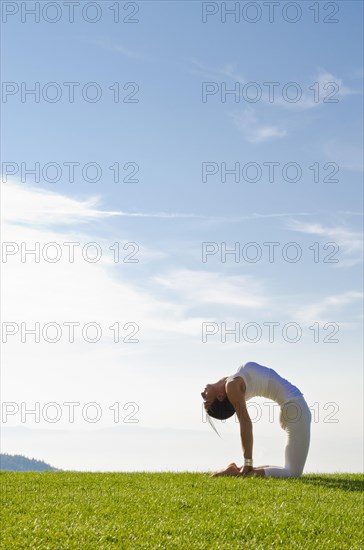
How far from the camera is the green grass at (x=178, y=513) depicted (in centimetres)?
871

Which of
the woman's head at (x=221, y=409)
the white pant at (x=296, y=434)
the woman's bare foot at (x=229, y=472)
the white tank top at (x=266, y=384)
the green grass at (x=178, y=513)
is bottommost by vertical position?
the green grass at (x=178, y=513)

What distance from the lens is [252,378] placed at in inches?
547

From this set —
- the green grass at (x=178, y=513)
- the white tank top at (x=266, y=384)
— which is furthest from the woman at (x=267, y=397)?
the green grass at (x=178, y=513)

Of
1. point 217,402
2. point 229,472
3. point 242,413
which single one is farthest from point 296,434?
point 217,402

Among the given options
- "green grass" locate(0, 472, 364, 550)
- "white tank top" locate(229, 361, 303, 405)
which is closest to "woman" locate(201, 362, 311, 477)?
"white tank top" locate(229, 361, 303, 405)

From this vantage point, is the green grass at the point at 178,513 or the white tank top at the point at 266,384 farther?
the white tank top at the point at 266,384

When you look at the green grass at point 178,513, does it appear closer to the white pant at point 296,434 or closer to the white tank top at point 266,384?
the white pant at point 296,434

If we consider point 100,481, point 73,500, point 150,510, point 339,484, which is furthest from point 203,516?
point 339,484

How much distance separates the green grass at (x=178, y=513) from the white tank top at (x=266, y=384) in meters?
1.69

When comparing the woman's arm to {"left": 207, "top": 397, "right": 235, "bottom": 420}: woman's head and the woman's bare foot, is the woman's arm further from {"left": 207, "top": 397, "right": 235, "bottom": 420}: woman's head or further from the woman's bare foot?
the woman's bare foot

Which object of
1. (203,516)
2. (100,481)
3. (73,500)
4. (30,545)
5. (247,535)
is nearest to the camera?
(30,545)

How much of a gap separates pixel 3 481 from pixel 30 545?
5.11 metres

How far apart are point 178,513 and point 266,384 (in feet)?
15.1

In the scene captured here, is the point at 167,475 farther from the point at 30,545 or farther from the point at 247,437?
the point at 30,545
